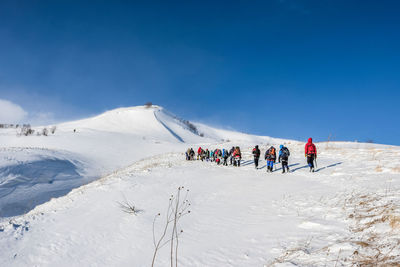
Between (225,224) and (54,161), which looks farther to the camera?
(54,161)

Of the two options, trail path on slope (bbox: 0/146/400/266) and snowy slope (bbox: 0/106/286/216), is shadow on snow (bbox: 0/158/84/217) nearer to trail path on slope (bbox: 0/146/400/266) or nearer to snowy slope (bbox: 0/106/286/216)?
snowy slope (bbox: 0/106/286/216)

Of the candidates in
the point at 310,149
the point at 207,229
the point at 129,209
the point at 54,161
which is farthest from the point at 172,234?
the point at 54,161

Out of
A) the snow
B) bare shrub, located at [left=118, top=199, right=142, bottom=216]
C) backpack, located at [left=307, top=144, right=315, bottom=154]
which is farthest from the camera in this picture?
backpack, located at [left=307, top=144, right=315, bottom=154]

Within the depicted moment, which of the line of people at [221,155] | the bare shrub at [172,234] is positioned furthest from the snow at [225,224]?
the line of people at [221,155]

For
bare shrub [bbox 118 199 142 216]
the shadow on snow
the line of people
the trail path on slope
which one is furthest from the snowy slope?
the line of people

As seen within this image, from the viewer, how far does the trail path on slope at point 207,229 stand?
440cm

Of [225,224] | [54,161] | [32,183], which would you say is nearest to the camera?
[225,224]

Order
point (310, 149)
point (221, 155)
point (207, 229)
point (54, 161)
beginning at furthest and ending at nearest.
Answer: point (54, 161) → point (221, 155) → point (310, 149) → point (207, 229)

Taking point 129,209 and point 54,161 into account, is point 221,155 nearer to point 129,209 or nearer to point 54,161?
point 129,209

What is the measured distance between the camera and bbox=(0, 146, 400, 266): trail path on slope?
4.40m

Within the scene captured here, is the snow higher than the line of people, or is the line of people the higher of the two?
the line of people

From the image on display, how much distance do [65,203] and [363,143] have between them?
1273 inches

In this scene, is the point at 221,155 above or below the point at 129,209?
above

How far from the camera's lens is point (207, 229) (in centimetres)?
609
